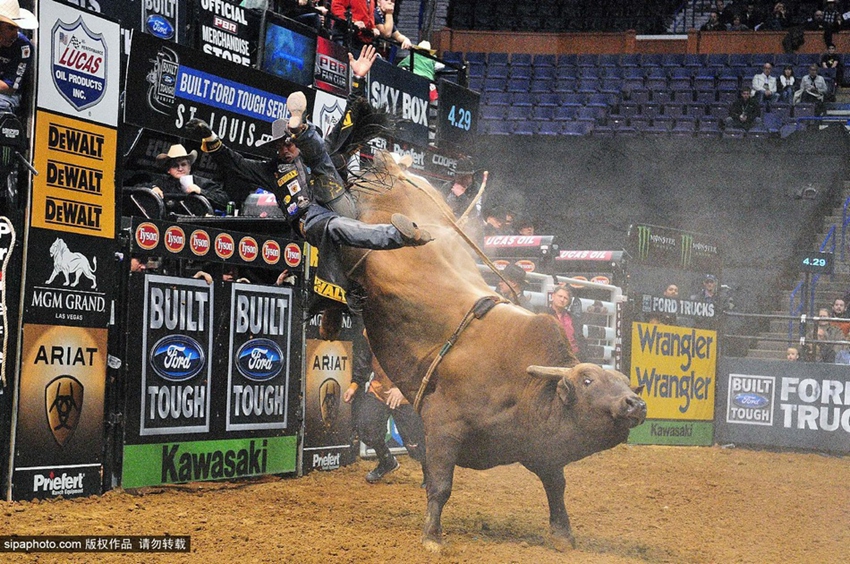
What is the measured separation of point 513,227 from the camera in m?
18.4

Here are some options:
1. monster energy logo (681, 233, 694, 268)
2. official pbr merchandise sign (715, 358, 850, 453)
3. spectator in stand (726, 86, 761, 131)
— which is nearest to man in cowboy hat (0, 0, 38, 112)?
monster energy logo (681, 233, 694, 268)

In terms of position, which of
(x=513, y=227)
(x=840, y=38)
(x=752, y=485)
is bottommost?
(x=752, y=485)

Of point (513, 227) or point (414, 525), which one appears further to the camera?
point (513, 227)

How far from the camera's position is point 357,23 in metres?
11.3

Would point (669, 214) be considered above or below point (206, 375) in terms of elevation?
above

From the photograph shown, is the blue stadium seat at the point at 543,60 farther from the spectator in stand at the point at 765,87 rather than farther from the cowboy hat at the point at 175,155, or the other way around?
the cowboy hat at the point at 175,155

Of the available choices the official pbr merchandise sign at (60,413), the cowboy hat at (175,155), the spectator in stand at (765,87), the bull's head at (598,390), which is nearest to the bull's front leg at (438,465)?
the bull's head at (598,390)

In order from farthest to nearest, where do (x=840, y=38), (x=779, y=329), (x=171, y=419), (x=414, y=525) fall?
(x=840, y=38) < (x=779, y=329) < (x=171, y=419) < (x=414, y=525)

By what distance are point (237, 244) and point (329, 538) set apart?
322 centimetres

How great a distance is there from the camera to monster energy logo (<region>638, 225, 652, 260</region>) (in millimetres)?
14422

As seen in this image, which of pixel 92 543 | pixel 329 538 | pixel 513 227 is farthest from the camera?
pixel 513 227

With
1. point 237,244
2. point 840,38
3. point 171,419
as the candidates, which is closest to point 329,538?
point 171,419

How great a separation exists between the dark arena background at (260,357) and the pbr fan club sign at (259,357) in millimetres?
21

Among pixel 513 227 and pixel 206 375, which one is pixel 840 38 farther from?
pixel 206 375
